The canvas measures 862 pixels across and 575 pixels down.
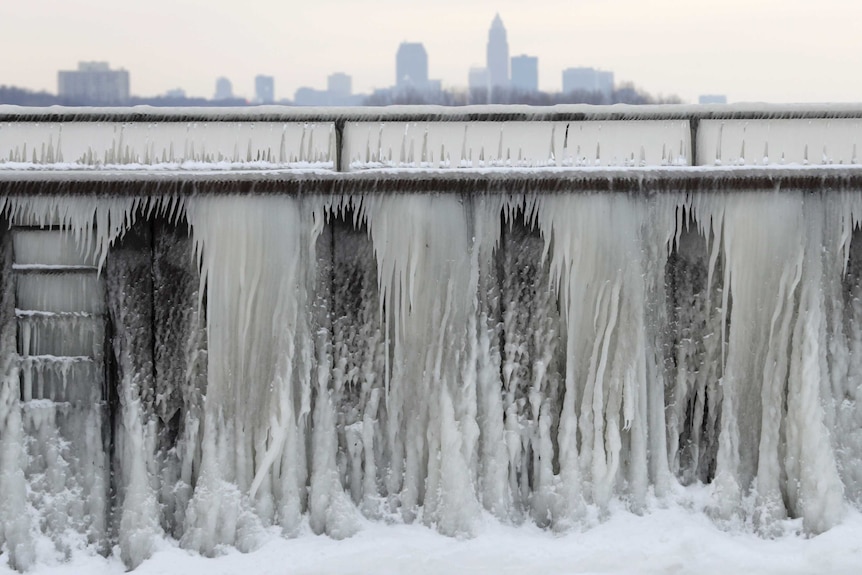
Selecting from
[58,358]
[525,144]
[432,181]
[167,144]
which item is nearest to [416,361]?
[432,181]

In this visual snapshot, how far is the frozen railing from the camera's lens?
165 inches

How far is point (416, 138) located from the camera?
424 cm

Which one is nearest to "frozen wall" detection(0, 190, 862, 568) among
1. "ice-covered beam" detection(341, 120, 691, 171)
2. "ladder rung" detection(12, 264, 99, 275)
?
"ladder rung" detection(12, 264, 99, 275)

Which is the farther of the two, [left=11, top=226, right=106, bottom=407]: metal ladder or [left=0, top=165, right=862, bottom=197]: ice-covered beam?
[left=11, top=226, right=106, bottom=407]: metal ladder

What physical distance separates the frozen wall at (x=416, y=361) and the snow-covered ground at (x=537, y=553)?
8cm

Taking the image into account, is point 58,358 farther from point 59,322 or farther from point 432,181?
point 432,181

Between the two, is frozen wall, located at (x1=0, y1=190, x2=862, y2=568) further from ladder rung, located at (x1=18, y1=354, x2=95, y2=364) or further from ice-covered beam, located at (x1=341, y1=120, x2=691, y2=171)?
ice-covered beam, located at (x1=341, y1=120, x2=691, y2=171)

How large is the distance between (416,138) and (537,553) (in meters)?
1.99

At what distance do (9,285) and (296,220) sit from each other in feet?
4.46

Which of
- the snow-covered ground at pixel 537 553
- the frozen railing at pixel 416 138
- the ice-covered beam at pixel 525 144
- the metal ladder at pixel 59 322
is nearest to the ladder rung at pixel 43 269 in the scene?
the metal ladder at pixel 59 322

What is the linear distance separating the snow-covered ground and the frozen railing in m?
1.69

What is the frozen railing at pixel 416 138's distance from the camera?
418cm

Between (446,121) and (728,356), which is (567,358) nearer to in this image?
(728,356)

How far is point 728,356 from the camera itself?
14.2 feet
